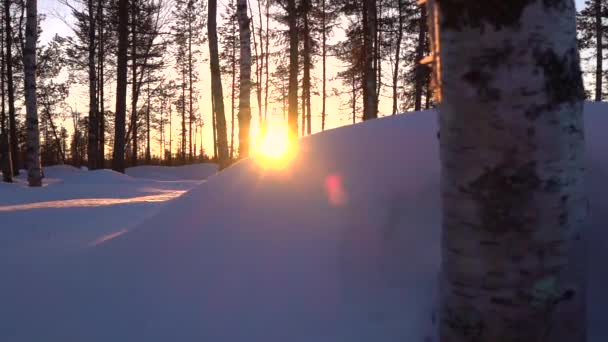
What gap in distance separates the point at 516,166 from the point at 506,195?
0.09 m

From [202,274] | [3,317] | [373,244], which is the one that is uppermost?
[373,244]

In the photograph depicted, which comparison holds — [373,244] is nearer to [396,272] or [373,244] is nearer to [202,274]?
[396,272]

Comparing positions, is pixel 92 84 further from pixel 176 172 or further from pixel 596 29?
pixel 596 29

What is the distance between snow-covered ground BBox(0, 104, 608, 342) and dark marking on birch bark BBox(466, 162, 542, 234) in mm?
979

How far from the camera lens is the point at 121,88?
48.9 feet

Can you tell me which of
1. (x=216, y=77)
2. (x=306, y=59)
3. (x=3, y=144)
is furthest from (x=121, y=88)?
(x=306, y=59)

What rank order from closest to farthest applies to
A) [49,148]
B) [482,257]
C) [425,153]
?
[482,257], [425,153], [49,148]

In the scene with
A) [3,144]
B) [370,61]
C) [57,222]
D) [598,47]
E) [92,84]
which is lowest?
[57,222]

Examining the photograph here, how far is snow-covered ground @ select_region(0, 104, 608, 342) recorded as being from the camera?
232 cm

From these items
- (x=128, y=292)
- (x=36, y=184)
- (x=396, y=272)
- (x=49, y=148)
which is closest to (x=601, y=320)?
(x=396, y=272)

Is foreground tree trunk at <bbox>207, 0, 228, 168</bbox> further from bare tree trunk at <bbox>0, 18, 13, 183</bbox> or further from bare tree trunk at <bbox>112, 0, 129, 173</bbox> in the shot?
bare tree trunk at <bbox>0, 18, 13, 183</bbox>

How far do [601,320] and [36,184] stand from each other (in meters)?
11.0

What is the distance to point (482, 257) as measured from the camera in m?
1.37

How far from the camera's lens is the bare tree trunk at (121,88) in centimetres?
1484
